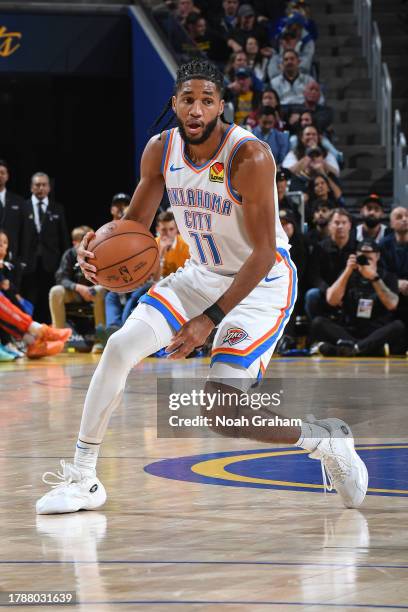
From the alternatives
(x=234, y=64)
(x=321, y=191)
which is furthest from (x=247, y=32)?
(x=321, y=191)

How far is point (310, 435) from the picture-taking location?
512 centimetres

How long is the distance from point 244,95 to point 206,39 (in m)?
1.46

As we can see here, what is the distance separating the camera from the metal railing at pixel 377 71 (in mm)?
16672

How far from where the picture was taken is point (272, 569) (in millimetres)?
3936

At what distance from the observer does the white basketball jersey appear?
203 inches

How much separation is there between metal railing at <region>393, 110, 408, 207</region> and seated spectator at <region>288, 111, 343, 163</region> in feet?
2.62

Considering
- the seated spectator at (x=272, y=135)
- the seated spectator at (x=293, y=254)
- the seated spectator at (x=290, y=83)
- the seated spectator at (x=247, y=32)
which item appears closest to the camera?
the seated spectator at (x=293, y=254)

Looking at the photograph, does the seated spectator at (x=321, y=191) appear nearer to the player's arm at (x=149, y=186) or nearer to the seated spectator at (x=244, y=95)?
the seated spectator at (x=244, y=95)

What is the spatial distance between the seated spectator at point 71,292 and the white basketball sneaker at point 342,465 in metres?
8.44

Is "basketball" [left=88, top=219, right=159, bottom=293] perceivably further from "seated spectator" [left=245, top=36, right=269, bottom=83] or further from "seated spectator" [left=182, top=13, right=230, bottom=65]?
"seated spectator" [left=245, top=36, right=269, bottom=83]

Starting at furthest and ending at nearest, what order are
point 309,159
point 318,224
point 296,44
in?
1. point 296,44
2. point 309,159
3. point 318,224

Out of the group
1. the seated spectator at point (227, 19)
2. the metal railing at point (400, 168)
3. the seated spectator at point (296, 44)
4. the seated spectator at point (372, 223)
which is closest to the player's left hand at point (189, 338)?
the seated spectator at point (372, 223)

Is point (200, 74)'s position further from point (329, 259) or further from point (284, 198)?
point (284, 198)

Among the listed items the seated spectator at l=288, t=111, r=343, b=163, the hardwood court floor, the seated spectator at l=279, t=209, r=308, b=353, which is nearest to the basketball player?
the hardwood court floor
